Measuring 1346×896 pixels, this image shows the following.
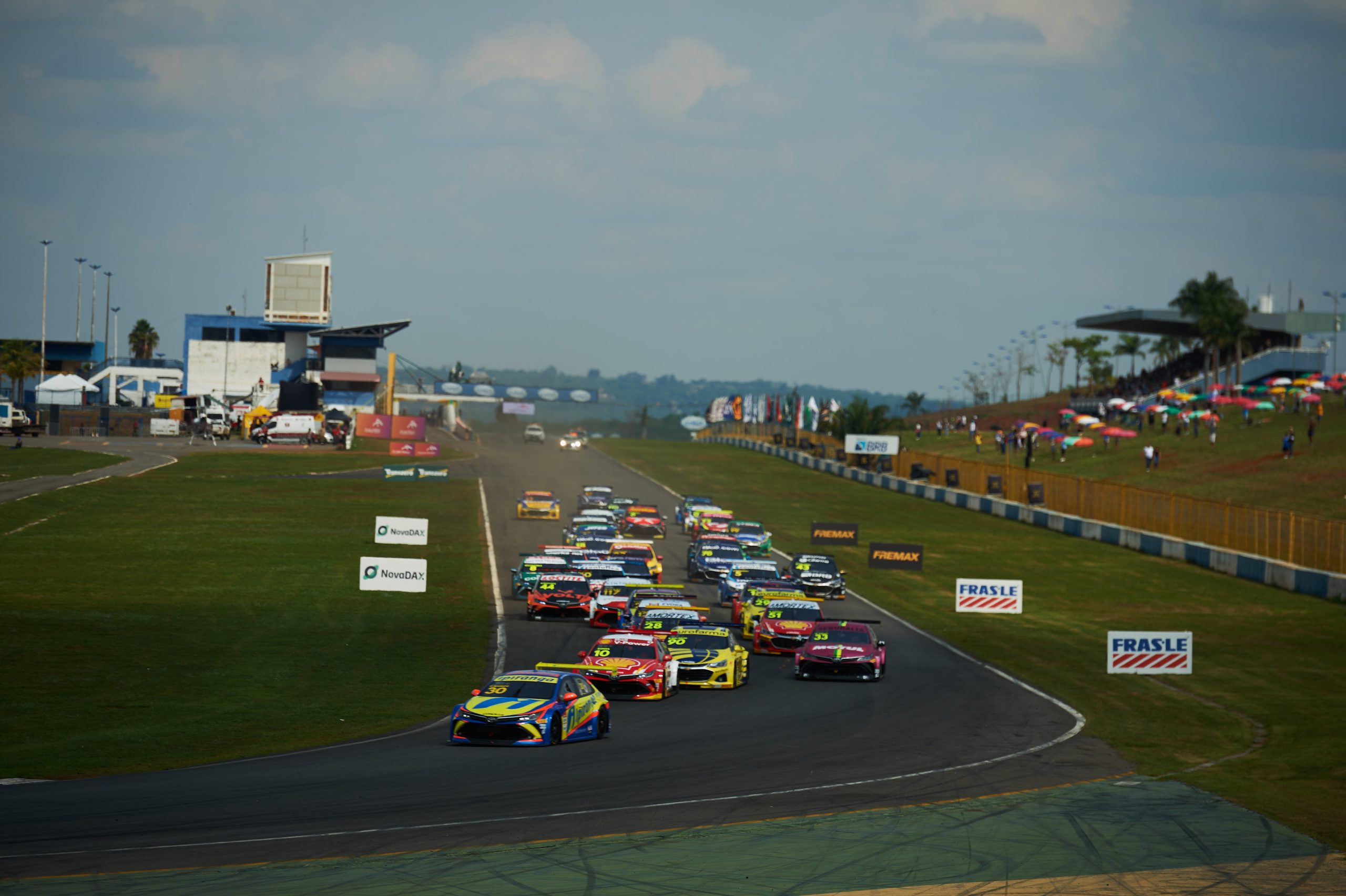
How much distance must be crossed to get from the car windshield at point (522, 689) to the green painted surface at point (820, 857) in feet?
21.5

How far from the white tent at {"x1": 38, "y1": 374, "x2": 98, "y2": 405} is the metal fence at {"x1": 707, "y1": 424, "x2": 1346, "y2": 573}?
87.7 metres

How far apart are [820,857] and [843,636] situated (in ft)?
52.5

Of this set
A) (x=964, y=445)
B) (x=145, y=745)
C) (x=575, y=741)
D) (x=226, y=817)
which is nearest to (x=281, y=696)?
(x=145, y=745)

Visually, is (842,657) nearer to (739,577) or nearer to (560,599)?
(560,599)

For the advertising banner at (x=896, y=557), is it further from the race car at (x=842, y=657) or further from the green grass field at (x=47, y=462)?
the green grass field at (x=47, y=462)

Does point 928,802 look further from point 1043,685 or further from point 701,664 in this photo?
point 1043,685

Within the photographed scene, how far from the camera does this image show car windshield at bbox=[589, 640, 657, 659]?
26.7 metres

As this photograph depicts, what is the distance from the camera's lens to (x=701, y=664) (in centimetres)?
2792

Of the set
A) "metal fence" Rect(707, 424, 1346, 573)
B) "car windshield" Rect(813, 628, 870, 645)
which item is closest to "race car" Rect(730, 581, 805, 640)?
"car windshield" Rect(813, 628, 870, 645)

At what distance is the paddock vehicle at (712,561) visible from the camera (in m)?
46.7

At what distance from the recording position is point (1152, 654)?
3186 cm

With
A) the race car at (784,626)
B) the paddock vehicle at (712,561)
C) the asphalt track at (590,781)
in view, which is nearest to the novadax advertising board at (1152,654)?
the asphalt track at (590,781)

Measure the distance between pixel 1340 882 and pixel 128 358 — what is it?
18872 centimetres

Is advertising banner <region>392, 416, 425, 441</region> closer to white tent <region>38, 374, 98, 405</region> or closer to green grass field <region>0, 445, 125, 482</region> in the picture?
green grass field <region>0, 445, 125, 482</region>
